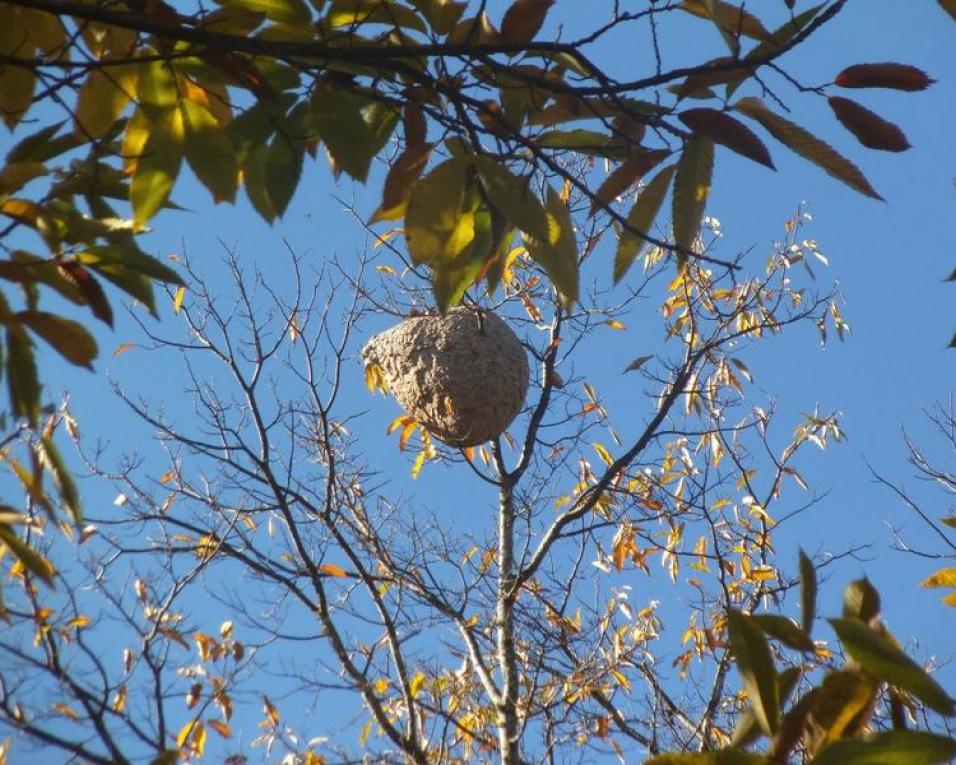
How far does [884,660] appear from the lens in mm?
424

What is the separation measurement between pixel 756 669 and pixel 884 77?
0.59 metres

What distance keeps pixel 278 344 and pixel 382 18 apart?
137 inches

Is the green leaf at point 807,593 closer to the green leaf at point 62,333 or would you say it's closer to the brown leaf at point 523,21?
the green leaf at point 62,333

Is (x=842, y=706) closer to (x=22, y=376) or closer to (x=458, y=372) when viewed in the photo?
(x=22, y=376)

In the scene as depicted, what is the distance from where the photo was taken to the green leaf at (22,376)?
748 millimetres

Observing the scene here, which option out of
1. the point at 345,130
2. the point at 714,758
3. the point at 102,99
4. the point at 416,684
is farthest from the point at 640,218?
the point at 416,684

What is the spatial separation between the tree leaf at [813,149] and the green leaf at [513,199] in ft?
0.64

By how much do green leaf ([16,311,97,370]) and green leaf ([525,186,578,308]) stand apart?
1.11 ft

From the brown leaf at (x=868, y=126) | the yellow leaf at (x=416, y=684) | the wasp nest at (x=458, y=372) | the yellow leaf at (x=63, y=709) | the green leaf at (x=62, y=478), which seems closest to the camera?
the green leaf at (x=62, y=478)

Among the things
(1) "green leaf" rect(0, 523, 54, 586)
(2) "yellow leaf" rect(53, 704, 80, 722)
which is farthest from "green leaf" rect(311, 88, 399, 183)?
(2) "yellow leaf" rect(53, 704, 80, 722)

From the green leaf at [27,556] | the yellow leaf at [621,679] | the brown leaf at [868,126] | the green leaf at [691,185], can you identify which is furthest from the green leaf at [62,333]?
the yellow leaf at [621,679]

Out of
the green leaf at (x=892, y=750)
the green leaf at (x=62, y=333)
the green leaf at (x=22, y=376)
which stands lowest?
the green leaf at (x=892, y=750)

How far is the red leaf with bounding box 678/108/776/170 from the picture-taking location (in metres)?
0.85

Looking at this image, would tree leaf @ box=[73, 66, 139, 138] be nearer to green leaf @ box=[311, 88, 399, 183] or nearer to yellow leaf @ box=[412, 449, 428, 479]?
green leaf @ box=[311, 88, 399, 183]
